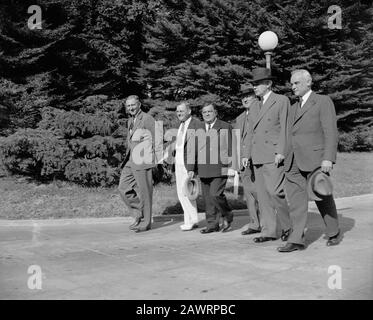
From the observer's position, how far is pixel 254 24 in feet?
69.0

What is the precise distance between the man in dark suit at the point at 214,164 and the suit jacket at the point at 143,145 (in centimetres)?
63

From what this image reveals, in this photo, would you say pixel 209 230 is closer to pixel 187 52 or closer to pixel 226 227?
pixel 226 227

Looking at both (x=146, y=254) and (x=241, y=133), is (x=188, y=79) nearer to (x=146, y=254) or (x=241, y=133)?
(x=241, y=133)

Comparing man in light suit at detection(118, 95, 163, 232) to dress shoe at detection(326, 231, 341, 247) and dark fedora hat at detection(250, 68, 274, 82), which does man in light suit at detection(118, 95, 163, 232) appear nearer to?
dark fedora hat at detection(250, 68, 274, 82)

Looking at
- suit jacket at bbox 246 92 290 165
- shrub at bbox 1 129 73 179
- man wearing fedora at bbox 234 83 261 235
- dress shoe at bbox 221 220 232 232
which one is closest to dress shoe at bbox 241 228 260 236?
man wearing fedora at bbox 234 83 261 235

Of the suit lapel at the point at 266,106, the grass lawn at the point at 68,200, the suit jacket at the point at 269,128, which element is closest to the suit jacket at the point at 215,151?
the suit jacket at the point at 269,128

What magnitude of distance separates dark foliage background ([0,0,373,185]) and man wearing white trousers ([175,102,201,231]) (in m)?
8.78

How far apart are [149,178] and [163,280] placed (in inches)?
123

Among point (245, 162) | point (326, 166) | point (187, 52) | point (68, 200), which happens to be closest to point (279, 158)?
point (326, 166)

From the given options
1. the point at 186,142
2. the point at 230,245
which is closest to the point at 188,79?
the point at 186,142

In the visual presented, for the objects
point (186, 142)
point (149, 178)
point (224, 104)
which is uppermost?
point (224, 104)

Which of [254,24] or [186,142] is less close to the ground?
[254,24]

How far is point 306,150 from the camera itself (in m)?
5.64
